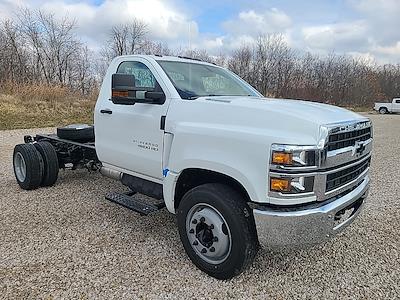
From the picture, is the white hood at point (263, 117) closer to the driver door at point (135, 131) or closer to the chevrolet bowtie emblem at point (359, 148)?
the chevrolet bowtie emblem at point (359, 148)

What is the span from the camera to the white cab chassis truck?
8.70ft

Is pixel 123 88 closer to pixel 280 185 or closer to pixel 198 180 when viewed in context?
pixel 198 180

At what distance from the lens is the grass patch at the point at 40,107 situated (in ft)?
53.7

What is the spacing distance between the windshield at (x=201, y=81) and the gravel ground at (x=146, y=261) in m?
1.65

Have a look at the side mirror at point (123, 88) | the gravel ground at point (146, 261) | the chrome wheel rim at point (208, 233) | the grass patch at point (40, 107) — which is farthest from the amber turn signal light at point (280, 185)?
the grass patch at point (40, 107)

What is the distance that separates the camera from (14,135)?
1304cm

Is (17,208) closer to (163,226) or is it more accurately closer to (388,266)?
(163,226)

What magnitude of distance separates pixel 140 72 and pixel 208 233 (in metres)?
2.00

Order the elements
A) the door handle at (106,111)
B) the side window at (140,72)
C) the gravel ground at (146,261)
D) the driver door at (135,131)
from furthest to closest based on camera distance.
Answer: the door handle at (106,111)
the side window at (140,72)
the driver door at (135,131)
the gravel ground at (146,261)

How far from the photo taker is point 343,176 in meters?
2.97

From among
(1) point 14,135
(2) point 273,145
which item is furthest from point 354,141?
(1) point 14,135

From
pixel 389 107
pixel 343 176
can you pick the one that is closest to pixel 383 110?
pixel 389 107

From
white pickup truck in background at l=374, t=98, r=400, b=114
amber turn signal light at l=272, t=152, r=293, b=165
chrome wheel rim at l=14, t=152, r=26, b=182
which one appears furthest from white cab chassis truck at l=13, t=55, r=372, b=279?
white pickup truck in background at l=374, t=98, r=400, b=114

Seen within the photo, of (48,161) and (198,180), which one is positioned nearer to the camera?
(198,180)
